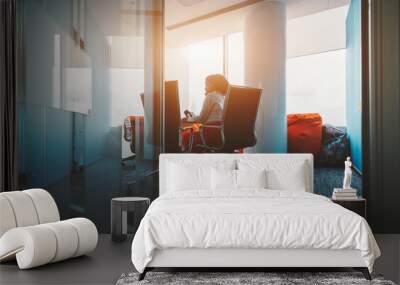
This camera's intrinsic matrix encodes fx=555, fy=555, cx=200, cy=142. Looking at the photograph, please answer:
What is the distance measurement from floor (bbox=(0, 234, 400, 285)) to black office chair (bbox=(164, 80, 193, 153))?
1.46 m

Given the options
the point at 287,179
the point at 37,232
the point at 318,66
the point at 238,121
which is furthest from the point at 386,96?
the point at 37,232

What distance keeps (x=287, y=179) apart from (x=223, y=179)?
66 centimetres

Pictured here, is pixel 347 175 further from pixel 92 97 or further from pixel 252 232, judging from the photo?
pixel 92 97

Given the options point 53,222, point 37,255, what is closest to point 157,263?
point 37,255

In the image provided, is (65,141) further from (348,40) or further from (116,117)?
(348,40)

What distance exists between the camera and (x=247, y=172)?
5547 mm

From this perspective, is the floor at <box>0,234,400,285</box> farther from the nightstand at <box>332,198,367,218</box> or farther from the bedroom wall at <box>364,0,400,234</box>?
the bedroom wall at <box>364,0,400,234</box>

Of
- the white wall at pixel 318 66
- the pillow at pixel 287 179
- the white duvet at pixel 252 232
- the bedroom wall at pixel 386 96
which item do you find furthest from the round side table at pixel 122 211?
the bedroom wall at pixel 386 96

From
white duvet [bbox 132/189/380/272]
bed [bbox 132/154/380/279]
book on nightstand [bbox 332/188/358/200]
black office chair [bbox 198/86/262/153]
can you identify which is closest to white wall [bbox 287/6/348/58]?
black office chair [bbox 198/86/262/153]

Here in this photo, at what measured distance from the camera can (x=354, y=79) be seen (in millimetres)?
6125

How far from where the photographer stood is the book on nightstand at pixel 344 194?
579cm

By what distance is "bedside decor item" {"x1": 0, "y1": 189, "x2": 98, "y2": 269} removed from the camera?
4.24m

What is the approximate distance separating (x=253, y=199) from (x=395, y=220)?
7.57ft

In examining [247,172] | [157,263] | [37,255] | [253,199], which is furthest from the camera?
[247,172]
